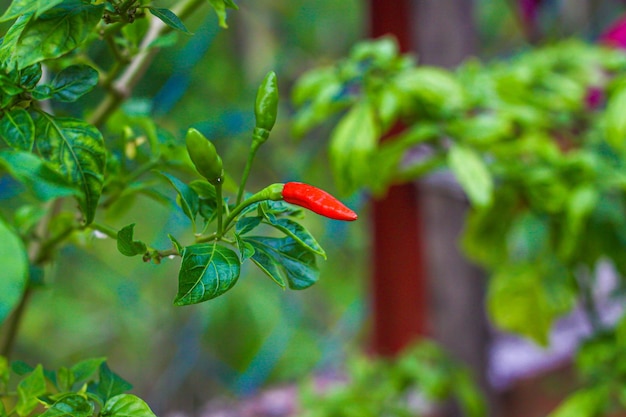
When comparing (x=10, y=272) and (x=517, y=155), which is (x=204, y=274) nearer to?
(x=10, y=272)

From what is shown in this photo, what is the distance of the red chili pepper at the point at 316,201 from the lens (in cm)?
27

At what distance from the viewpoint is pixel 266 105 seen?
11.7 inches

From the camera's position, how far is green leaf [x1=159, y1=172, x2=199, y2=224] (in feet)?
1.01

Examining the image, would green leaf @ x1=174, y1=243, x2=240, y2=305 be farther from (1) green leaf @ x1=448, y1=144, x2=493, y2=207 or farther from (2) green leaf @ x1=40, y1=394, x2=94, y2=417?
(1) green leaf @ x1=448, y1=144, x2=493, y2=207

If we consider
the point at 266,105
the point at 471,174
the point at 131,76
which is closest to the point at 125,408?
the point at 266,105

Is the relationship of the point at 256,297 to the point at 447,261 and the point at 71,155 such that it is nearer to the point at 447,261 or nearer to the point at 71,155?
the point at 447,261

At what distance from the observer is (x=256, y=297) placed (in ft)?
4.47

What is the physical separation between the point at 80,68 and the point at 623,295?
776 mm

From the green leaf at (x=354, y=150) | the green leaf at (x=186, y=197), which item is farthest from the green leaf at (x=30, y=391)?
the green leaf at (x=354, y=150)

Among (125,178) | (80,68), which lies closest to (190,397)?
(125,178)

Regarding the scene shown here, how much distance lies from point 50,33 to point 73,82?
4 centimetres

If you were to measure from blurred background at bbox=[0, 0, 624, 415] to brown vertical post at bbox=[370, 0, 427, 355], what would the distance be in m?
0.04

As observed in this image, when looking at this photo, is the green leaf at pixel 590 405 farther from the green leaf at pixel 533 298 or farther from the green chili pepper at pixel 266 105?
the green chili pepper at pixel 266 105

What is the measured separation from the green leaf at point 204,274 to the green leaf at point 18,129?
8cm
